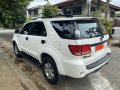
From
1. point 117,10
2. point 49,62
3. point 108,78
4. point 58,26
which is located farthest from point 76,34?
point 117,10

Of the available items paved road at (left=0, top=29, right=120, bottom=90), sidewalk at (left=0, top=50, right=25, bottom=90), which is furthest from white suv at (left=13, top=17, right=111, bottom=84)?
sidewalk at (left=0, top=50, right=25, bottom=90)

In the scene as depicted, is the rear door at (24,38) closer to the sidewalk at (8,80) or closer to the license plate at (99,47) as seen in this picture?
the sidewalk at (8,80)

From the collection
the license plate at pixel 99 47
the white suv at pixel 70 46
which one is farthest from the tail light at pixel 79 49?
the license plate at pixel 99 47

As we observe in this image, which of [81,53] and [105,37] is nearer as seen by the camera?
[81,53]

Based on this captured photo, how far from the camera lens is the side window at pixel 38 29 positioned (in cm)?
473

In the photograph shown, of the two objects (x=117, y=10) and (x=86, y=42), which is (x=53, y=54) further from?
(x=117, y=10)

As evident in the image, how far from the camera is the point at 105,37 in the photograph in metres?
4.61

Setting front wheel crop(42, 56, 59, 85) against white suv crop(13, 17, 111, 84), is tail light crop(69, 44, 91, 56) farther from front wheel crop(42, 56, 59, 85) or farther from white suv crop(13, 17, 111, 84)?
front wheel crop(42, 56, 59, 85)

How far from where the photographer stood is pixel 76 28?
3.81 m

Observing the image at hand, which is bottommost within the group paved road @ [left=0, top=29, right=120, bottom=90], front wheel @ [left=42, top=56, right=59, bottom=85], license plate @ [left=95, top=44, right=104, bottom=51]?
paved road @ [left=0, top=29, right=120, bottom=90]

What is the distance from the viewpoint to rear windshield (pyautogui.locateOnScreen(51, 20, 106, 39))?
381cm

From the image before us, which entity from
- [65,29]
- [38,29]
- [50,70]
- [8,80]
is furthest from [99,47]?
[8,80]

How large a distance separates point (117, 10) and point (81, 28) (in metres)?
21.8

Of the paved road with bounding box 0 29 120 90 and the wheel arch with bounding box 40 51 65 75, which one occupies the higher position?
the wheel arch with bounding box 40 51 65 75
